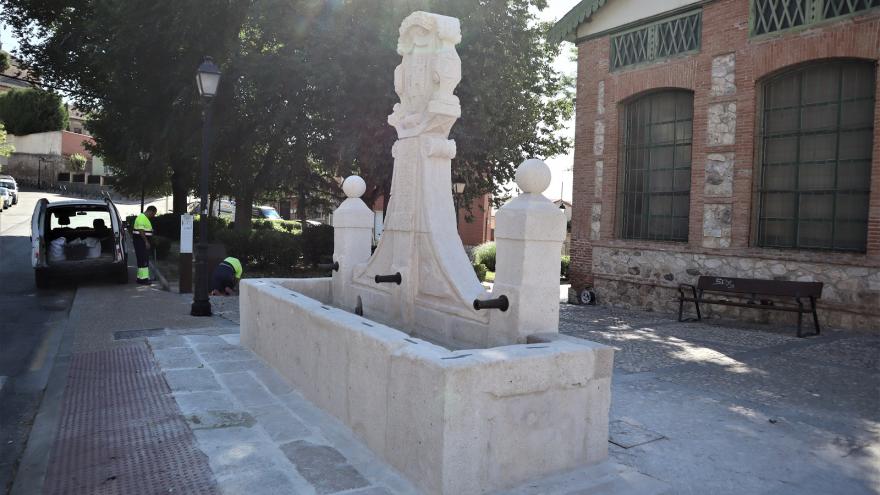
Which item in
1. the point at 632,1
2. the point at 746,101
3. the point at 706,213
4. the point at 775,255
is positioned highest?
the point at 632,1

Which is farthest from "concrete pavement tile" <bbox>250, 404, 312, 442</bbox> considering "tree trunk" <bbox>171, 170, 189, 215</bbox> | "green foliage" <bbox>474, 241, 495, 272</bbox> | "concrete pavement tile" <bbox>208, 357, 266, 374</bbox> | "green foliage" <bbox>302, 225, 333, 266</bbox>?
"tree trunk" <bbox>171, 170, 189, 215</bbox>

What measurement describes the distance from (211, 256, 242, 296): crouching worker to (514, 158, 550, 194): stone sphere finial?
31.1 ft

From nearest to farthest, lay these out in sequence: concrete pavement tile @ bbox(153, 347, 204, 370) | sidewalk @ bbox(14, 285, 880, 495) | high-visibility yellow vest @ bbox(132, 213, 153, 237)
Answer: sidewalk @ bbox(14, 285, 880, 495) < concrete pavement tile @ bbox(153, 347, 204, 370) < high-visibility yellow vest @ bbox(132, 213, 153, 237)

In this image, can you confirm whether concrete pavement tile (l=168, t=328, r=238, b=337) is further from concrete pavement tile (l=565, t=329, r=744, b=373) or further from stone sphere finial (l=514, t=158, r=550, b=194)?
stone sphere finial (l=514, t=158, r=550, b=194)

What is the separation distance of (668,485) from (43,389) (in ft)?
18.9

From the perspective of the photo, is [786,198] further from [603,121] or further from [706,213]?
[603,121]

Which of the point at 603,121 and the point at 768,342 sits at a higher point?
the point at 603,121

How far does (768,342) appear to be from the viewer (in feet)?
28.9

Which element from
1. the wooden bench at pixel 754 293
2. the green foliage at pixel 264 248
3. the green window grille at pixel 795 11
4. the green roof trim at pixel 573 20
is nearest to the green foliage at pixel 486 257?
the green foliage at pixel 264 248

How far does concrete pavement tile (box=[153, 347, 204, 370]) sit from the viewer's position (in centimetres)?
658

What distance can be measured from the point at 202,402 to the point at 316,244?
12562 millimetres

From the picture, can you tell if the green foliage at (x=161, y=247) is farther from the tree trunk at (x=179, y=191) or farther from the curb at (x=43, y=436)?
the curb at (x=43, y=436)

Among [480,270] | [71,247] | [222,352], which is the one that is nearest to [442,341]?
[222,352]

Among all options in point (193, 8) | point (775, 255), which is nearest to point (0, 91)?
point (193, 8)
